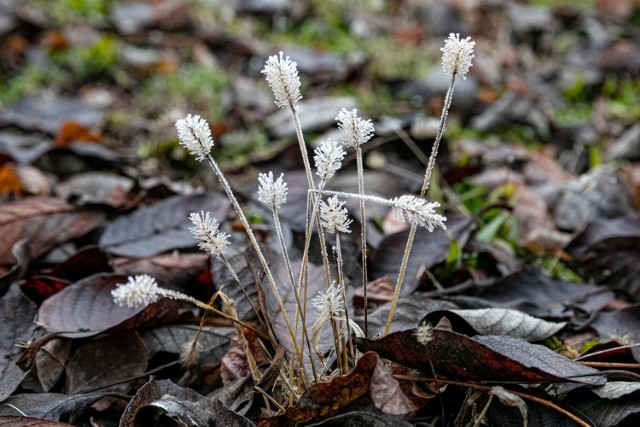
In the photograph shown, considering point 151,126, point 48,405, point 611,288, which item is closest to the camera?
point 48,405

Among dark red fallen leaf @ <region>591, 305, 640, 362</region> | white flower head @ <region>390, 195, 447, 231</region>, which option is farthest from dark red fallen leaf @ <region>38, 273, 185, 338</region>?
dark red fallen leaf @ <region>591, 305, 640, 362</region>

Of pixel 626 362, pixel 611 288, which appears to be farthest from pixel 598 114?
pixel 626 362

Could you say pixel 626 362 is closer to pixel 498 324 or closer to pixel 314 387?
pixel 498 324

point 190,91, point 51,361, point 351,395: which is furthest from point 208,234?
point 190,91

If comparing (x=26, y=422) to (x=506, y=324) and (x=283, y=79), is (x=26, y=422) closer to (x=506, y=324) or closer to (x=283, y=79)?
(x=283, y=79)

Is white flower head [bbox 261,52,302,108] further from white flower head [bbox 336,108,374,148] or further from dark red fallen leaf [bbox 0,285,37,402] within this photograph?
dark red fallen leaf [bbox 0,285,37,402]

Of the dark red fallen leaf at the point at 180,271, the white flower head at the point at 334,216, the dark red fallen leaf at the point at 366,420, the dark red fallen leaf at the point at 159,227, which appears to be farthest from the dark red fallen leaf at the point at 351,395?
the dark red fallen leaf at the point at 159,227

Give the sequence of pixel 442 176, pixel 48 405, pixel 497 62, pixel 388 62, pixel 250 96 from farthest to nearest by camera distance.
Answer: pixel 497 62, pixel 388 62, pixel 250 96, pixel 442 176, pixel 48 405
